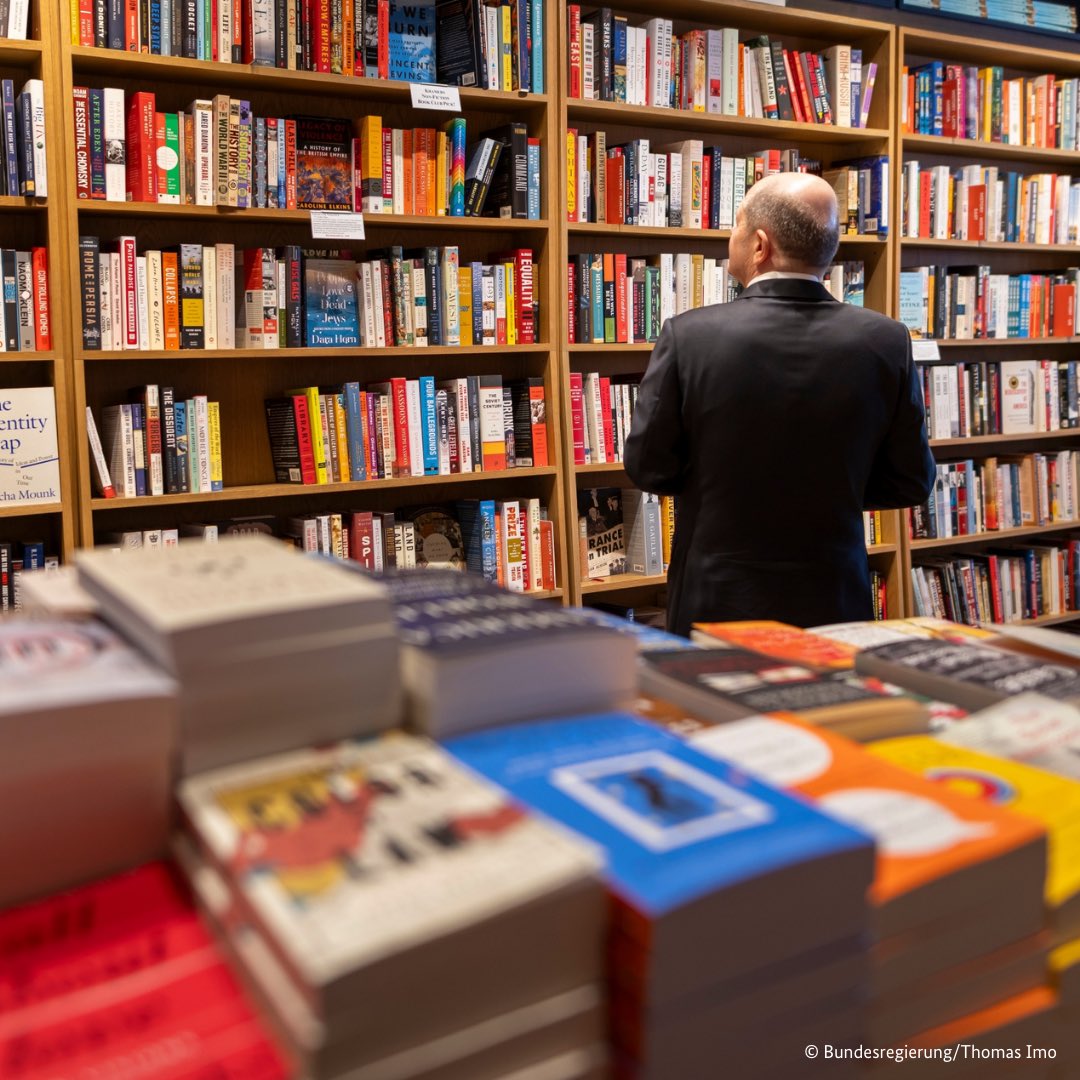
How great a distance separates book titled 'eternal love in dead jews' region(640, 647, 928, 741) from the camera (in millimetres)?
1079

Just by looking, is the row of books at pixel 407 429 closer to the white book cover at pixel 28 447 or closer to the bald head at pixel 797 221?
the white book cover at pixel 28 447

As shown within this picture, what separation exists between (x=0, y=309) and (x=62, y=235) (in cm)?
23

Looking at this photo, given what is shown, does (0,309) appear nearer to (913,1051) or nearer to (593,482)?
(593,482)

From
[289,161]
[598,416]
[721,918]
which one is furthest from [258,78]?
[721,918]

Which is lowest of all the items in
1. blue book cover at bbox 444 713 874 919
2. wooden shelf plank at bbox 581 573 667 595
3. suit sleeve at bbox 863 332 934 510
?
wooden shelf plank at bbox 581 573 667 595

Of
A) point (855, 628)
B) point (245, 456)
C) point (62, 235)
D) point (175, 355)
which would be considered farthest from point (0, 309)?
point (855, 628)

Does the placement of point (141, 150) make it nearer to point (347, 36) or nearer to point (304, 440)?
point (347, 36)

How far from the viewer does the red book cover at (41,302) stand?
270 centimetres

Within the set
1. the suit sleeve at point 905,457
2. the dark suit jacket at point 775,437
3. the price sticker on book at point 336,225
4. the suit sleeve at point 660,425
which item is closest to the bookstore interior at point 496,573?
the price sticker on book at point 336,225

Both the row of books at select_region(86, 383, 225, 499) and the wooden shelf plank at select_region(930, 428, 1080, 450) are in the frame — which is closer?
the row of books at select_region(86, 383, 225, 499)

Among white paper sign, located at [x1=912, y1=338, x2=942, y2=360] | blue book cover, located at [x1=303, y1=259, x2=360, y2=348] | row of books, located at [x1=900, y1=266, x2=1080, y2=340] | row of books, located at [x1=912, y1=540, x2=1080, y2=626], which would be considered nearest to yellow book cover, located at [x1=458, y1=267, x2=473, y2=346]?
blue book cover, located at [x1=303, y1=259, x2=360, y2=348]

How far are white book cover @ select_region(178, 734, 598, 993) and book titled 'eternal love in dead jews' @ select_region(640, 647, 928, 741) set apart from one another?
0.37 m

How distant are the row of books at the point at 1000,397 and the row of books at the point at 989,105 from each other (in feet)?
2.81

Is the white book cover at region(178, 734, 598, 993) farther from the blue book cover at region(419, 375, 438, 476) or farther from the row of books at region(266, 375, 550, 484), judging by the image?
the blue book cover at region(419, 375, 438, 476)
